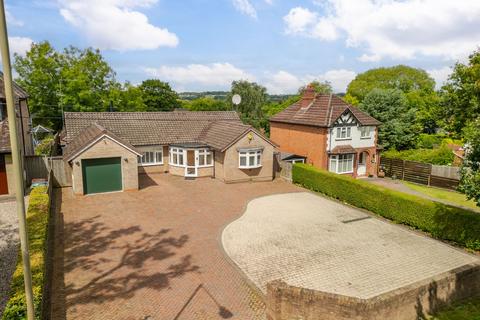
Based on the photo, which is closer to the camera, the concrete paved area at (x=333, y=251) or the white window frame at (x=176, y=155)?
the concrete paved area at (x=333, y=251)

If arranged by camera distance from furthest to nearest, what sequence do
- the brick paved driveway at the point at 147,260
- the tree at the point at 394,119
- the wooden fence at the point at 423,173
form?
the tree at the point at 394,119
the wooden fence at the point at 423,173
the brick paved driveway at the point at 147,260

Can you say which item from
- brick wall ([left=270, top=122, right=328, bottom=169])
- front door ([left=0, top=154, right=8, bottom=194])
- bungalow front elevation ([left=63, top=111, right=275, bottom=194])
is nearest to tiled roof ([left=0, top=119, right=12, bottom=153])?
front door ([left=0, top=154, right=8, bottom=194])

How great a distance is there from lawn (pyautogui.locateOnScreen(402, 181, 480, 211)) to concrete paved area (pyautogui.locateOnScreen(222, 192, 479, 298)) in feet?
30.1

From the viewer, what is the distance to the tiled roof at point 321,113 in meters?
30.5

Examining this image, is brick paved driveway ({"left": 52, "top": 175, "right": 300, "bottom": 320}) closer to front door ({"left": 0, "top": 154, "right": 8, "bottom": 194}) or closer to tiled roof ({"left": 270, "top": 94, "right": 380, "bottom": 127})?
front door ({"left": 0, "top": 154, "right": 8, "bottom": 194})

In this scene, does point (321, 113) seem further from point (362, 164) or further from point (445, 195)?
point (445, 195)

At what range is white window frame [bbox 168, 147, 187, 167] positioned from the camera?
2832 cm

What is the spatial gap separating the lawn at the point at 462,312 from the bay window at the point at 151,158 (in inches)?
911

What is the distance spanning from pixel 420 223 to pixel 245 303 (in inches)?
471

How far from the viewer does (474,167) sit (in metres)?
12.2

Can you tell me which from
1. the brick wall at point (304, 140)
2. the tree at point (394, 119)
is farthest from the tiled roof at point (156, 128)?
the tree at point (394, 119)

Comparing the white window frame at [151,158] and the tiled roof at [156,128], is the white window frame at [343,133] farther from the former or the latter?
the white window frame at [151,158]

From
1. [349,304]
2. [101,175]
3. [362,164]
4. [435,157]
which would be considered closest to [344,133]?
[362,164]

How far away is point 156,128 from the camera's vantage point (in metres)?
29.7
